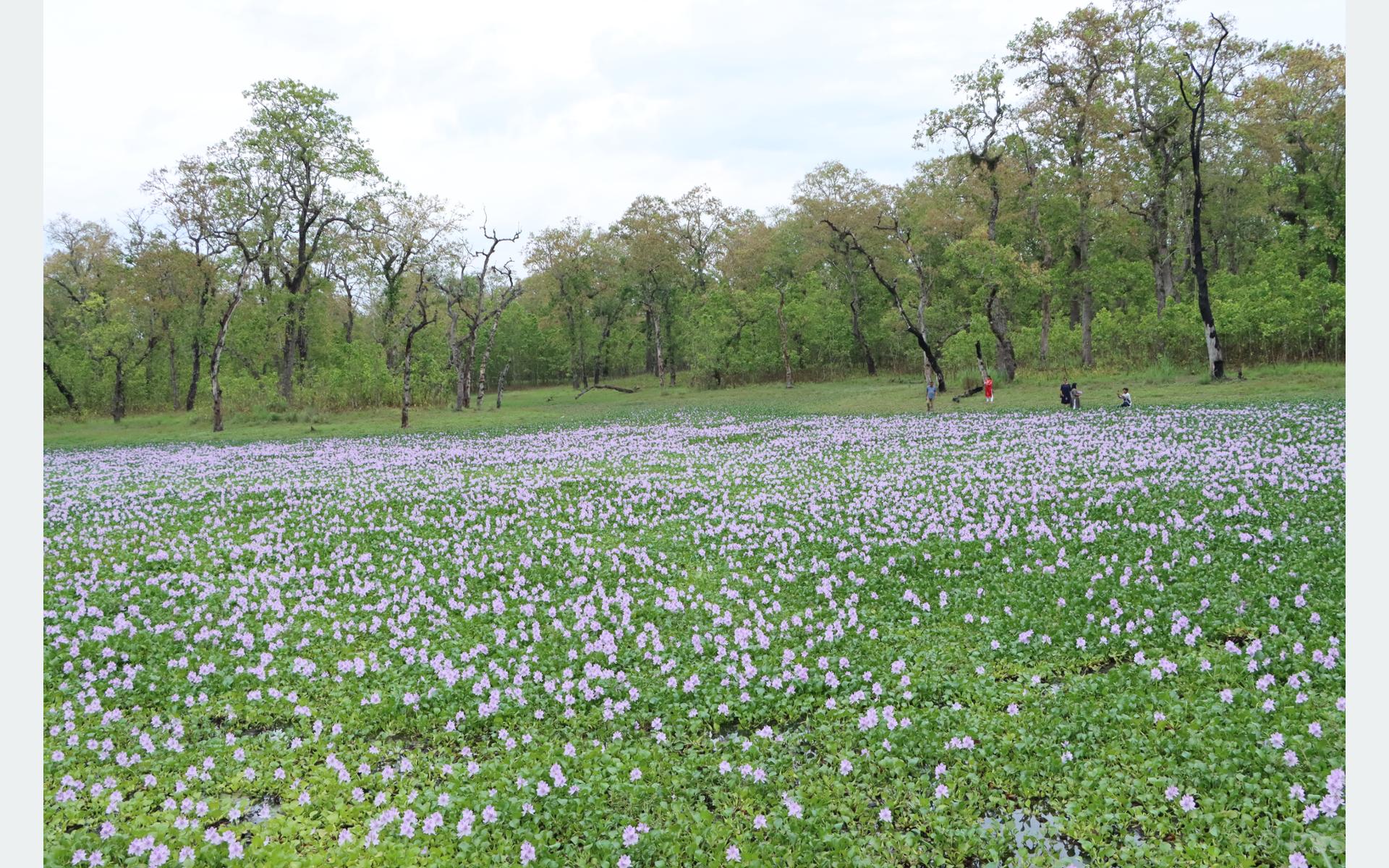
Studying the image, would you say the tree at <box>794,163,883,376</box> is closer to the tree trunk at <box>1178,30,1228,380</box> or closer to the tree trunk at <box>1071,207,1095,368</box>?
the tree trunk at <box>1071,207,1095,368</box>

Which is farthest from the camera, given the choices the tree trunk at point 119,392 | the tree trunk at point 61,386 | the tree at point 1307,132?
the tree trunk at point 61,386

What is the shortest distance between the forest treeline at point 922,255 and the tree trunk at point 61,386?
1.19 metres

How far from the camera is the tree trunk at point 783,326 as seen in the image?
56000mm

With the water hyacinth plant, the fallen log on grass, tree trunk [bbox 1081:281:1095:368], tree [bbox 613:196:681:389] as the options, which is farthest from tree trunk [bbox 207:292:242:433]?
tree trunk [bbox 1081:281:1095:368]

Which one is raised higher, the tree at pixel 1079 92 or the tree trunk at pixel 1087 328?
the tree at pixel 1079 92

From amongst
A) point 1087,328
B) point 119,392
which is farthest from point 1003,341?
point 119,392

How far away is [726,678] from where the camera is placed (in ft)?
20.3

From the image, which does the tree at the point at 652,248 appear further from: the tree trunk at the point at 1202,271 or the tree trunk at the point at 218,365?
the tree trunk at the point at 1202,271

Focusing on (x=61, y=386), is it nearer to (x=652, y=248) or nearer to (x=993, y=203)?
(x=652, y=248)

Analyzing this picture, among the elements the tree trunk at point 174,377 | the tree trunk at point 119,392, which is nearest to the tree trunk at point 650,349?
the tree trunk at point 174,377

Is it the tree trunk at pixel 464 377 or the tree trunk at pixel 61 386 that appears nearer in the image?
the tree trunk at pixel 464 377

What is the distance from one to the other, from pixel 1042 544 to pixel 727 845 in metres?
6.26

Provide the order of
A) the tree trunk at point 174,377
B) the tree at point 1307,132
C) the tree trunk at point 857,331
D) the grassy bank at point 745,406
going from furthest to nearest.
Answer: the tree trunk at point 857,331
the tree trunk at point 174,377
the tree at point 1307,132
the grassy bank at point 745,406

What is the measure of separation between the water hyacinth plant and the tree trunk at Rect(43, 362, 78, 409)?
43571mm
